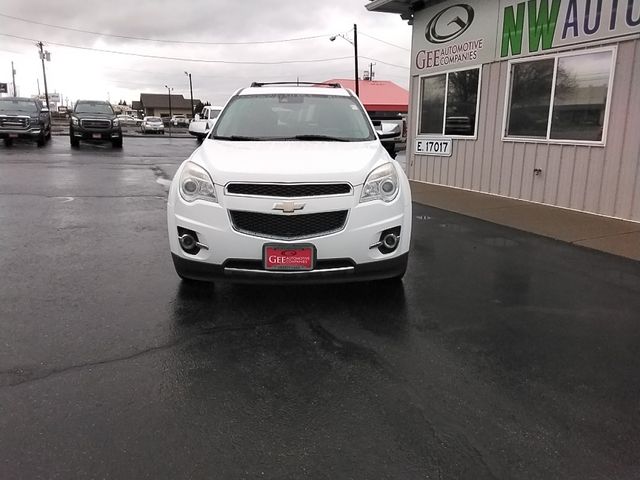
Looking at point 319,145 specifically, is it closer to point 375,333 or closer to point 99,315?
point 375,333

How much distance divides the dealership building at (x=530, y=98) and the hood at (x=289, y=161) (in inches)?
195

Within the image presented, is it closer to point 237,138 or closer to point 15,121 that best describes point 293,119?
point 237,138

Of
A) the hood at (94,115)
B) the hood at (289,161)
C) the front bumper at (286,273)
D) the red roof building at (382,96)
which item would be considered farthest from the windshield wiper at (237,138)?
the red roof building at (382,96)

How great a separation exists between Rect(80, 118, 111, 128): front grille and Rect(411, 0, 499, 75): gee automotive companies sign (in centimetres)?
1463

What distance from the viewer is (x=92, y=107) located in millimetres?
22797

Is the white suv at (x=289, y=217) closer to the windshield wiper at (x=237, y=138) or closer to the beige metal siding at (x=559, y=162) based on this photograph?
the windshield wiper at (x=237, y=138)

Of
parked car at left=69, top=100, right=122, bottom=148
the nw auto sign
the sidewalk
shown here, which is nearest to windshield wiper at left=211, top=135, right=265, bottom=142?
the sidewalk

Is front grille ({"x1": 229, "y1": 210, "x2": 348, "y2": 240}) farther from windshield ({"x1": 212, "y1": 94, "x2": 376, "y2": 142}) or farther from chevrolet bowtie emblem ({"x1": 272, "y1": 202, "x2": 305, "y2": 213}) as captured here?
windshield ({"x1": 212, "y1": 94, "x2": 376, "y2": 142})

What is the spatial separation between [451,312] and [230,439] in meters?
2.32

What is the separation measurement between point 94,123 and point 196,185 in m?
20.1

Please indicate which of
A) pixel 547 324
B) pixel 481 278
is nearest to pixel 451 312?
pixel 547 324

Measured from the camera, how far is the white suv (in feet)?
13.0

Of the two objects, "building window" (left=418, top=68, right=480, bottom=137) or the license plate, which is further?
"building window" (left=418, top=68, right=480, bottom=137)

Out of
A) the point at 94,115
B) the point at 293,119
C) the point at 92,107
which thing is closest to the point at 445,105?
the point at 293,119
